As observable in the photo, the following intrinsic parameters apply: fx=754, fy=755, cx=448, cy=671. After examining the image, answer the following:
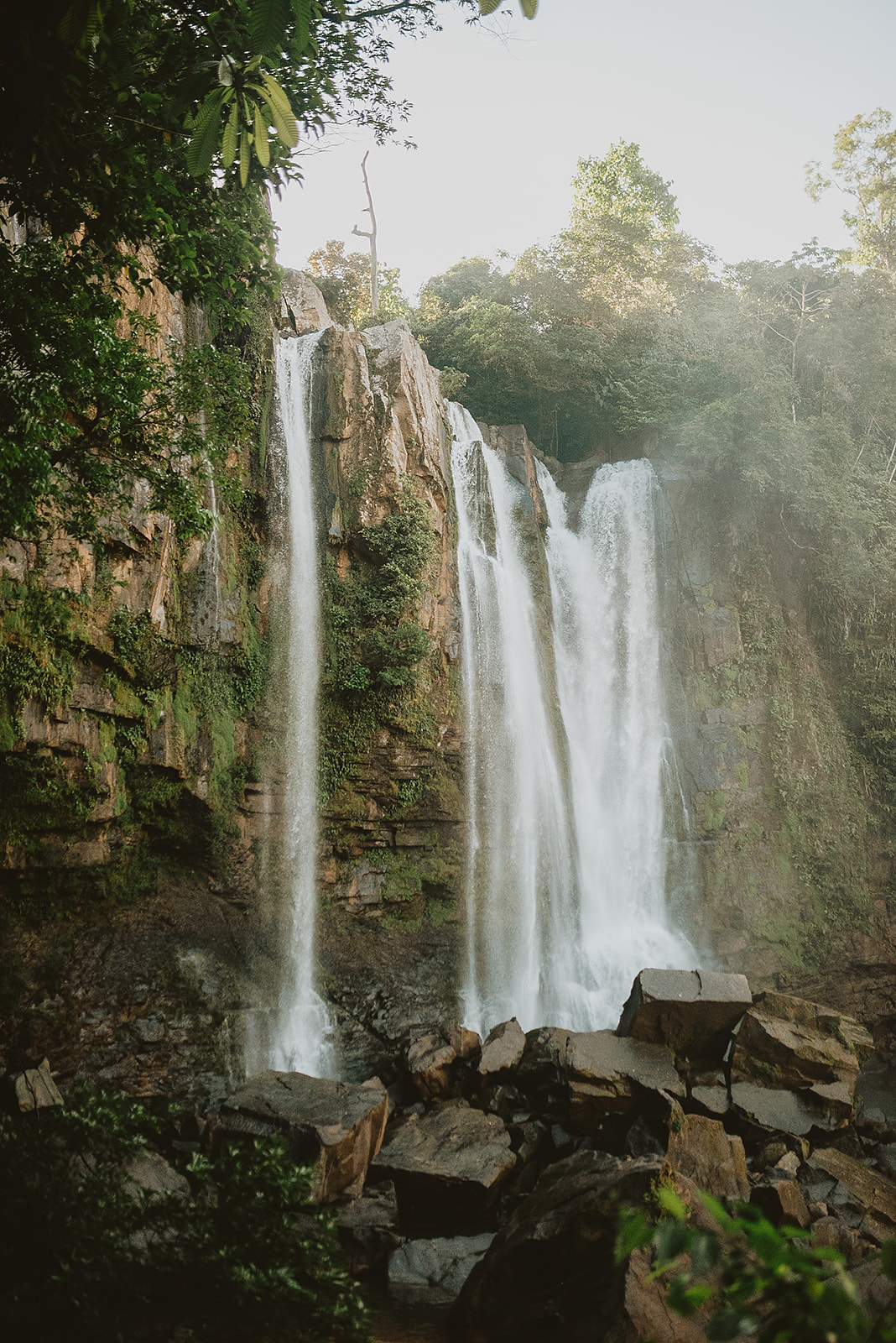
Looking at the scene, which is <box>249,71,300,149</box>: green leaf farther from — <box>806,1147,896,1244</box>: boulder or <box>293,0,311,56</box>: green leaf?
<box>806,1147,896,1244</box>: boulder

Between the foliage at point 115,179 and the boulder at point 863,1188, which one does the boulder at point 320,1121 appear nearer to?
the boulder at point 863,1188

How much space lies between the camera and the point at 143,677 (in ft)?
36.0

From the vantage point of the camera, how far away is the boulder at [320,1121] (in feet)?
25.4

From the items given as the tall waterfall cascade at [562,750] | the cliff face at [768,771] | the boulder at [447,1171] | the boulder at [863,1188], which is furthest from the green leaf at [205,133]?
the cliff face at [768,771]

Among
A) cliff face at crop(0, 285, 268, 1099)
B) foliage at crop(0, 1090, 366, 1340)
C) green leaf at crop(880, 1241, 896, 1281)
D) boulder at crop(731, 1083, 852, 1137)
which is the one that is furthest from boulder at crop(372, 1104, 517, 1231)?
green leaf at crop(880, 1241, 896, 1281)

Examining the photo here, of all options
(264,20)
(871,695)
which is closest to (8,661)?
(264,20)

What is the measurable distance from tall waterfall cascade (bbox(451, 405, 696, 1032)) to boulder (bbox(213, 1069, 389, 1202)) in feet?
17.8

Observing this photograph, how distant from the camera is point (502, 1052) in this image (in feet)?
35.0

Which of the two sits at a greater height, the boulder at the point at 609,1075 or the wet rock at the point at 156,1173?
the wet rock at the point at 156,1173

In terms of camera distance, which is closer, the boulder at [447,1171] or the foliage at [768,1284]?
the foliage at [768,1284]

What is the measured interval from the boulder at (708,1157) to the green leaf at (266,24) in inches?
337

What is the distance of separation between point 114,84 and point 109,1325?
255 inches

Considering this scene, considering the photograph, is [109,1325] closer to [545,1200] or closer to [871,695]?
[545,1200]

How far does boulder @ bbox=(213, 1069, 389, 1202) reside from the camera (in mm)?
7746
